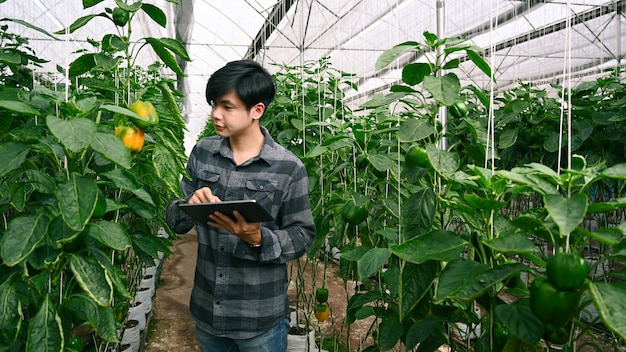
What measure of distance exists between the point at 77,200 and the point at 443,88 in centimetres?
86

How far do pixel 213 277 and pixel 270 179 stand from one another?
0.35 m

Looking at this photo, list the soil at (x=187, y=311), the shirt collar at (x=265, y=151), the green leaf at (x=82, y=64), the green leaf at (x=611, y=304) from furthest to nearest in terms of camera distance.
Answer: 1. the soil at (x=187, y=311)
2. the shirt collar at (x=265, y=151)
3. the green leaf at (x=82, y=64)
4. the green leaf at (x=611, y=304)

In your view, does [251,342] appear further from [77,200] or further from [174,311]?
[174,311]

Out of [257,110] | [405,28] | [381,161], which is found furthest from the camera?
[405,28]

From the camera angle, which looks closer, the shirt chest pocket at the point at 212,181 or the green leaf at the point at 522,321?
the green leaf at the point at 522,321

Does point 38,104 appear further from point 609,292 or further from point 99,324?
point 609,292

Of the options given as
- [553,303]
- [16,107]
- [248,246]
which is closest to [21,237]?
[16,107]

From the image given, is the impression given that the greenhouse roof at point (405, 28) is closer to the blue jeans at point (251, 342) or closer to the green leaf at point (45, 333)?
the blue jeans at point (251, 342)

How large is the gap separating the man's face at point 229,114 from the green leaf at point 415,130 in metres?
0.49

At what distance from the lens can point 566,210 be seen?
0.84 meters

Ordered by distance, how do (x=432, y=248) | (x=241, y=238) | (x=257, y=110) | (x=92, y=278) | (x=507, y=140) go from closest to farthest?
(x=432, y=248), (x=92, y=278), (x=241, y=238), (x=257, y=110), (x=507, y=140)

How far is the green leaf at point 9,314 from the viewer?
1.12m

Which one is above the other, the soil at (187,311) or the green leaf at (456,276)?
the green leaf at (456,276)

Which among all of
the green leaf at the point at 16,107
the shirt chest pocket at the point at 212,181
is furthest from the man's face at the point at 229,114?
the green leaf at the point at 16,107
